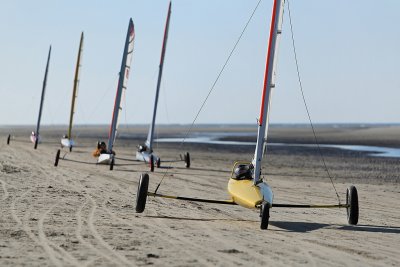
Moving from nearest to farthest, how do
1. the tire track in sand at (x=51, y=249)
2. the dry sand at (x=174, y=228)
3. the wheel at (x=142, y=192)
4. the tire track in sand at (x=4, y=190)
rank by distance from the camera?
the tire track in sand at (x=51, y=249) → the dry sand at (x=174, y=228) → the wheel at (x=142, y=192) → the tire track in sand at (x=4, y=190)

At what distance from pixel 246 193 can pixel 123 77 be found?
14.3 m

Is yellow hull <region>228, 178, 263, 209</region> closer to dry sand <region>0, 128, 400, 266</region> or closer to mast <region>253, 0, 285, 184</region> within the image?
mast <region>253, 0, 285, 184</region>

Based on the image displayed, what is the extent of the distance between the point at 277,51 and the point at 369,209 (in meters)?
4.96

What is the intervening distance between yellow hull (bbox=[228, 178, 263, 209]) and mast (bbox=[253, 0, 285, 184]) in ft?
0.87

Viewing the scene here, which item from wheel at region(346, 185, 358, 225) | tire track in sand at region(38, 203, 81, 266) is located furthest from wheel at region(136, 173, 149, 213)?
wheel at region(346, 185, 358, 225)

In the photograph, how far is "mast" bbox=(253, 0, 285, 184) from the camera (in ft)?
35.4

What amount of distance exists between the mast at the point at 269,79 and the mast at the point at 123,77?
41.0ft

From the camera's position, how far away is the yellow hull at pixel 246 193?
10141 mm

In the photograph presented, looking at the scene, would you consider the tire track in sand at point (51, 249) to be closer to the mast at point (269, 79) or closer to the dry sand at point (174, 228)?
the dry sand at point (174, 228)

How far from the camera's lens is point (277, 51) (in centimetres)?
1111

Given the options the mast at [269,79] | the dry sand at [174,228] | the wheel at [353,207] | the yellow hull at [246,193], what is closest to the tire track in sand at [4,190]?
the dry sand at [174,228]

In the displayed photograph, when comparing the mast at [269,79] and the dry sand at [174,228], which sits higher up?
the mast at [269,79]

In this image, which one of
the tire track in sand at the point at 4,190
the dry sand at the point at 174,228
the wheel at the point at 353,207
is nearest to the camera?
the dry sand at the point at 174,228

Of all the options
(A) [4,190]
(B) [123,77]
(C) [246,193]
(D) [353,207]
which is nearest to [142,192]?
(C) [246,193]
